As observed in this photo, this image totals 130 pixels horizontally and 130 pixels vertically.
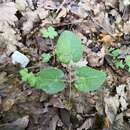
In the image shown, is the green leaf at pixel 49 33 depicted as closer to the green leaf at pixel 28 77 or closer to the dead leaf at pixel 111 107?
the green leaf at pixel 28 77

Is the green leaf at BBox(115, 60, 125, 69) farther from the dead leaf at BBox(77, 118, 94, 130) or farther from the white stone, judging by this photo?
the white stone

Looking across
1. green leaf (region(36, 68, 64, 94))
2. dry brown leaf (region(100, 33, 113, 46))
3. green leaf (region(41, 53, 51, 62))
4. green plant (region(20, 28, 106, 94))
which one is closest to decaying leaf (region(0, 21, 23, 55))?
green leaf (region(41, 53, 51, 62))

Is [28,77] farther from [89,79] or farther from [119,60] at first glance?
[119,60]

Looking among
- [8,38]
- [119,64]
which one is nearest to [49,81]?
[8,38]

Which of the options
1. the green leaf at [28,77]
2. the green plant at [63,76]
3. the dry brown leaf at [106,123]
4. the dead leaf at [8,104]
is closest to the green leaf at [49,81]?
the green plant at [63,76]

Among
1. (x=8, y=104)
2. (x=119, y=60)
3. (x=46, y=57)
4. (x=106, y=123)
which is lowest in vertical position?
(x=106, y=123)
